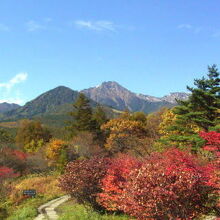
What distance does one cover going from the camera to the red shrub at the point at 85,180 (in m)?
13.8

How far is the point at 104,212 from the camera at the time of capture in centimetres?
1467

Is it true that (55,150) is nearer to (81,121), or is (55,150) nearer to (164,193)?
(81,121)

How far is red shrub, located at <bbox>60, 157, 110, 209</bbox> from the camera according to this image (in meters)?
13.8

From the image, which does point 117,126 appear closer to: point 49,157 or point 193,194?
point 49,157

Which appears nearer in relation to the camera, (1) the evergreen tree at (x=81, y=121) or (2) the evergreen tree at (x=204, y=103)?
(2) the evergreen tree at (x=204, y=103)

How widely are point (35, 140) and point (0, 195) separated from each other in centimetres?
2897

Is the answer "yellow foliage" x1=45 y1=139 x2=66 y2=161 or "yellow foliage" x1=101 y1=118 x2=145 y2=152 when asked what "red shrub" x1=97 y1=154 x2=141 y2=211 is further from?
"yellow foliage" x1=45 y1=139 x2=66 y2=161

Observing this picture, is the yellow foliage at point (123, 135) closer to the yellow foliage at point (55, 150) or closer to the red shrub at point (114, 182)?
the yellow foliage at point (55, 150)

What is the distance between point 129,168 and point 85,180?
2.37 meters

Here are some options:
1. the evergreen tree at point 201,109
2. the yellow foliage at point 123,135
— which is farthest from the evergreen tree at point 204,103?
the yellow foliage at point 123,135

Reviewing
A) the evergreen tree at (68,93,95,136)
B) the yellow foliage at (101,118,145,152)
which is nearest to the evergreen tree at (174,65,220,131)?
the yellow foliage at (101,118,145,152)

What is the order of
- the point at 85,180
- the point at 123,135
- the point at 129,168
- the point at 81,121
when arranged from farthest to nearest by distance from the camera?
the point at 81,121, the point at 123,135, the point at 85,180, the point at 129,168

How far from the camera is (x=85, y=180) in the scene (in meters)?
13.8

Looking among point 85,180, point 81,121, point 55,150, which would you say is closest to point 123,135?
point 55,150
